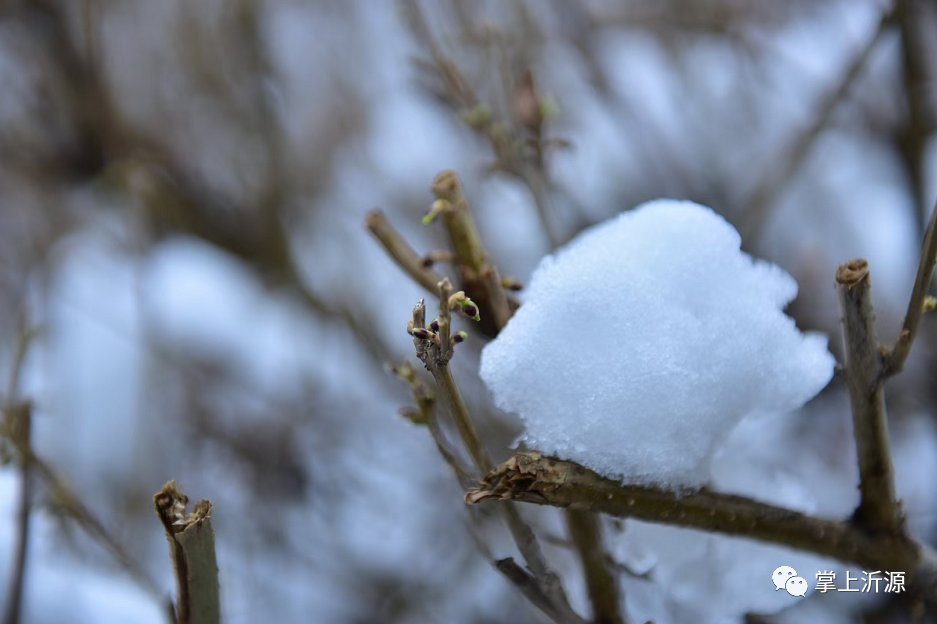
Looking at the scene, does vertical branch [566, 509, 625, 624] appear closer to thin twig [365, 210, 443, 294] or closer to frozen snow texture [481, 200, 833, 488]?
frozen snow texture [481, 200, 833, 488]

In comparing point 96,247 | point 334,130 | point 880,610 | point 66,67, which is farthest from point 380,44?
point 880,610

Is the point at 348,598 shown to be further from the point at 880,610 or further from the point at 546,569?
the point at 546,569

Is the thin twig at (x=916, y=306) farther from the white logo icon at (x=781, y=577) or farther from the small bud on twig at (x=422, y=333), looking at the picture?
the small bud on twig at (x=422, y=333)

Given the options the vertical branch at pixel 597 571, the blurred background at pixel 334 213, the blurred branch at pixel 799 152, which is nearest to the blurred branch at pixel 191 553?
the vertical branch at pixel 597 571

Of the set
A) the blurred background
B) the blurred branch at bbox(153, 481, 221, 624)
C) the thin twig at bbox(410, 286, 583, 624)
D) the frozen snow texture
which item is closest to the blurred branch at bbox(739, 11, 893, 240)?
the blurred background

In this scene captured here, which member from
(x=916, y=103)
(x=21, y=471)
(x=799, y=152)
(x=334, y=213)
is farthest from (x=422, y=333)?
(x=334, y=213)

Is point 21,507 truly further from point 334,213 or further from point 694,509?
point 334,213
